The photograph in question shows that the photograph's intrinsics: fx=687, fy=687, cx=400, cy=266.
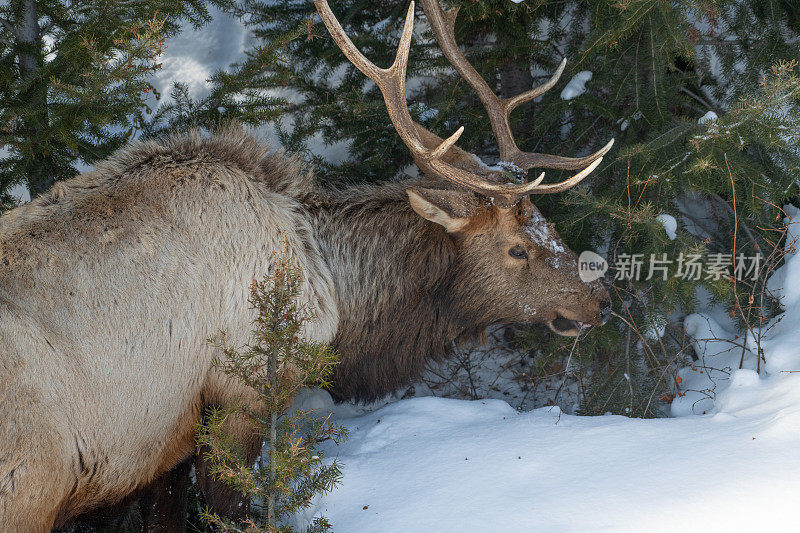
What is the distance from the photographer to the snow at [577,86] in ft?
15.0

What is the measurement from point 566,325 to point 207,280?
1.99 m

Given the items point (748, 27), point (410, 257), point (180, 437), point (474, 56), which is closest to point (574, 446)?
point (410, 257)

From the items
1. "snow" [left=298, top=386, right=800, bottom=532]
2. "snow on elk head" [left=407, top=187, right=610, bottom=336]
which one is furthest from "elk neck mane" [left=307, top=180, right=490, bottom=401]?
"snow" [left=298, top=386, right=800, bottom=532]

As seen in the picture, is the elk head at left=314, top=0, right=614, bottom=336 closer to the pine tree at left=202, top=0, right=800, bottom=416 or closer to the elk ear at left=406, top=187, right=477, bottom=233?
the elk ear at left=406, top=187, right=477, bottom=233

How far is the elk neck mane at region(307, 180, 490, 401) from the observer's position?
3.86 meters

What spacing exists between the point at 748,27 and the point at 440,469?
3642 mm

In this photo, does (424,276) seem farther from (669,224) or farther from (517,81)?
(517,81)

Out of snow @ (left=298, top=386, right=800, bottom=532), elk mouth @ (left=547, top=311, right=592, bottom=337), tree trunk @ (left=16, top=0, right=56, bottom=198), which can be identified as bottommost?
snow @ (left=298, top=386, right=800, bottom=532)

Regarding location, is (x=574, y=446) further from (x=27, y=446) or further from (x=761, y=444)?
(x=27, y=446)

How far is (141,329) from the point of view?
10.5 ft

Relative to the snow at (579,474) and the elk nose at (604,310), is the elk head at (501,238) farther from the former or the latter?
the snow at (579,474)

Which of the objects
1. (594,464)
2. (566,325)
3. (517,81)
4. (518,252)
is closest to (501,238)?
(518,252)

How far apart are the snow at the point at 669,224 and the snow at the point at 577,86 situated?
1053 mm

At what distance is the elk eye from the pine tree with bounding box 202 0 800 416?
1.41 ft
